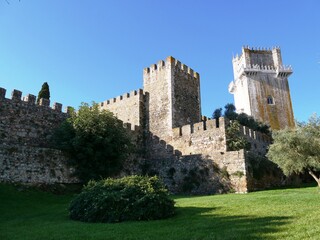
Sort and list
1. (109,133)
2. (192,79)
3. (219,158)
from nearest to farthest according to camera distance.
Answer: (219,158)
(109,133)
(192,79)

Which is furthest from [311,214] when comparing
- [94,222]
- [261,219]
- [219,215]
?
[94,222]

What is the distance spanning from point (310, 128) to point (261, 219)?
11.5 m

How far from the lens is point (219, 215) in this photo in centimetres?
926

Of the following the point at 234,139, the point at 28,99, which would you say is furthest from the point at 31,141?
the point at 234,139

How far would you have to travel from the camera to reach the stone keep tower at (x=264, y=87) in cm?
5012

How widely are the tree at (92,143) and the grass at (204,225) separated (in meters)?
7.22

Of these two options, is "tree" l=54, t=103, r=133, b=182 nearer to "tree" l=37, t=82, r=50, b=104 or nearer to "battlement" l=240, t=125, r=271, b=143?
"battlement" l=240, t=125, r=271, b=143

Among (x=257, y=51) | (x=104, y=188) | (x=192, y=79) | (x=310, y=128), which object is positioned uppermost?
(x=257, y=51)

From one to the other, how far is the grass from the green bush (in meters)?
0.50

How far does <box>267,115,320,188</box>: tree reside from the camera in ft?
55.9

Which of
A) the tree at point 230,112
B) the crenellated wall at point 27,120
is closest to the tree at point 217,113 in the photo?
the tree at point 230,112

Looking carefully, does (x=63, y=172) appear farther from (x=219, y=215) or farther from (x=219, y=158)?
(x=219, y=215)

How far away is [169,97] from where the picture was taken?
87.2 ft

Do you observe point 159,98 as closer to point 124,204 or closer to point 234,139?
point 234,139
